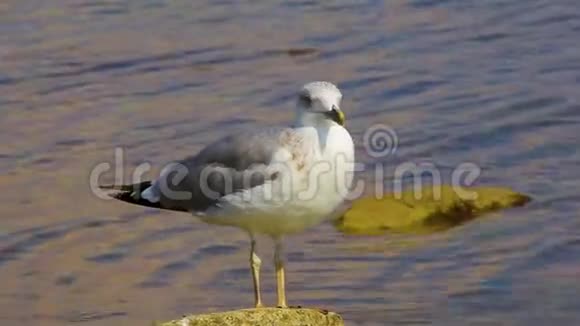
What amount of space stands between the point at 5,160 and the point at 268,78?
235cm

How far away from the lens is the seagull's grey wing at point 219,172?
6266 millimetres

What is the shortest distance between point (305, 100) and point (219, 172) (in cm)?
61

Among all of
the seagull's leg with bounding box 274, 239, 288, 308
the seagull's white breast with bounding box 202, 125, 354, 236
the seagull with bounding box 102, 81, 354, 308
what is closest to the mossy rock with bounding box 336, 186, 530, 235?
the seagull's leg with bounding box 274, 239, 288, 308

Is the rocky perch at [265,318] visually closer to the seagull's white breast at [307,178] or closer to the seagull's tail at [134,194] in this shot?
the seagull's white breast at [307,178]

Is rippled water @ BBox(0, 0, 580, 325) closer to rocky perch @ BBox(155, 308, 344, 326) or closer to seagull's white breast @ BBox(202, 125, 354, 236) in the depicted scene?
rocky perch @ BBox(155, 308, 344, 326)

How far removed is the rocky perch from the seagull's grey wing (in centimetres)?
56

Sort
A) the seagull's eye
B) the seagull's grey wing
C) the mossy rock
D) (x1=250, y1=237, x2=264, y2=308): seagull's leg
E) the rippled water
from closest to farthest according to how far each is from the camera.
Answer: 1. the seagull's eye
2. the seagull's grey wing
3. (x1=250, y1=237, x2=264, y2=308): seagull's leg
4. the rippled water
5. the mossy rock

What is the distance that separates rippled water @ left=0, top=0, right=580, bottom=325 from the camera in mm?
7316

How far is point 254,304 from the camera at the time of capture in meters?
6.96

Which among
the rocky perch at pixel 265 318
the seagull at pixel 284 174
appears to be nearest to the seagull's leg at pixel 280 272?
the seagull at pixel 284 174

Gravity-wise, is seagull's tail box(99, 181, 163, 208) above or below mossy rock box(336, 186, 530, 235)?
below

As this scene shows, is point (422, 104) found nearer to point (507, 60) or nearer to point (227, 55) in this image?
point (507, 60)

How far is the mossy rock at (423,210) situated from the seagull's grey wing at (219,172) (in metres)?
1.55

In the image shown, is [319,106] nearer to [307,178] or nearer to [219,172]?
[307,178]
